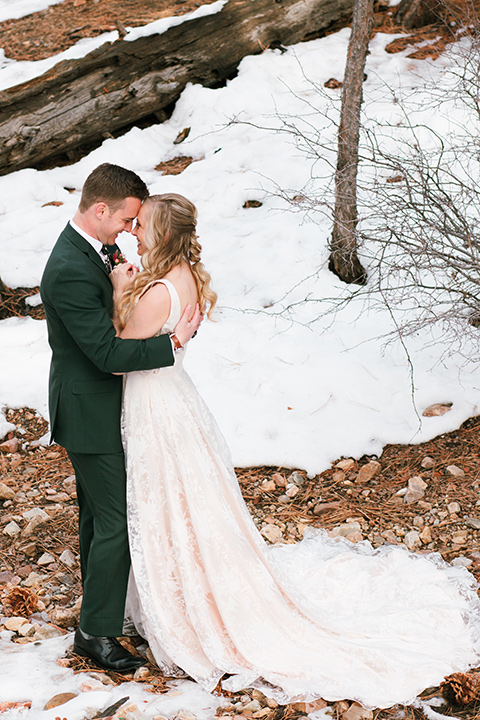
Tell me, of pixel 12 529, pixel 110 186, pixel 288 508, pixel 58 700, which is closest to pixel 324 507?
pixel 288 508

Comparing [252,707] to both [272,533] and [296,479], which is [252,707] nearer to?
[272,533]

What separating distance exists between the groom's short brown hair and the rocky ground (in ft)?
→ 6.28

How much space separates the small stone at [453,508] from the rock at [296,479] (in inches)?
35.4

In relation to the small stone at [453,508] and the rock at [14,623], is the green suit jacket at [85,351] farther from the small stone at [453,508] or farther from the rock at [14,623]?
the small stone at [453,508]

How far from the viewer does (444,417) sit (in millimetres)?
4703

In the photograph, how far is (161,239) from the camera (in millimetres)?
2820

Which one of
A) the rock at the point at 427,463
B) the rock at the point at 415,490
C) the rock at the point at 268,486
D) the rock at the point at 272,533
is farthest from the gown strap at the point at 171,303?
the rock at the point at 427,463

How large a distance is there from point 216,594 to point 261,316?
9.94 feet

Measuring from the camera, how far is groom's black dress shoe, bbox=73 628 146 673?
2.91 metres

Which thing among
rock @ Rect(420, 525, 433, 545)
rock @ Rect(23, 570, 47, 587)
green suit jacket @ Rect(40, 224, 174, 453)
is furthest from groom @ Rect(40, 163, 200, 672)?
rock @ Rect(420, 525, 433, 545)

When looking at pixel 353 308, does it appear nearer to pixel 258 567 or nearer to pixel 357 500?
pixel 357 500

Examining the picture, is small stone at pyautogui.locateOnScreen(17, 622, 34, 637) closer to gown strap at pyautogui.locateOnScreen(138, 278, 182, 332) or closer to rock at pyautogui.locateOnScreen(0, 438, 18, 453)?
gown strap at pyautogui.locateOnScreen(138, 278, 182, 332)

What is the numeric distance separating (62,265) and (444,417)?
295cm

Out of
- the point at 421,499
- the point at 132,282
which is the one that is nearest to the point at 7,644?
the point at 132,282
